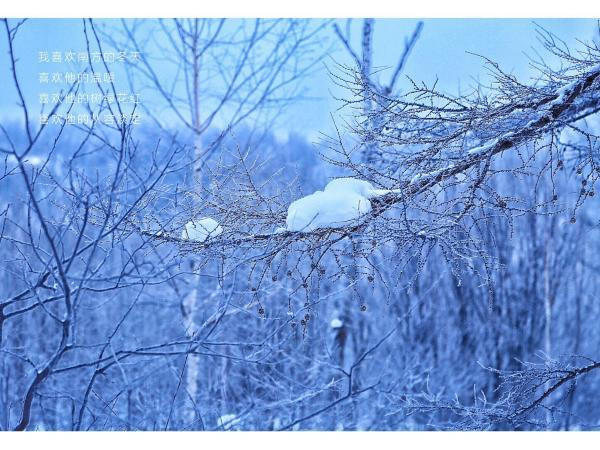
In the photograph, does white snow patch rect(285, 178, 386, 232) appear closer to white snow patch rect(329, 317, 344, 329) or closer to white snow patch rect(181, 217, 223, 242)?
white snow patch rect(181, 217, 223, 242)

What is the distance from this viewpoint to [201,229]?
2.84 meters

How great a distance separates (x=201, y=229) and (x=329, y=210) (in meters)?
0.59

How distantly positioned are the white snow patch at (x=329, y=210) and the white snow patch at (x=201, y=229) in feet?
1.11

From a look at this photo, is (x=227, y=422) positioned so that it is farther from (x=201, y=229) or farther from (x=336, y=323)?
(x=336, y=323)

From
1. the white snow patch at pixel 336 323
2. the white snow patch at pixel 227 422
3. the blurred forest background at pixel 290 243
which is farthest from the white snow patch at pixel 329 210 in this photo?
the white snow patch at pixel 336 323

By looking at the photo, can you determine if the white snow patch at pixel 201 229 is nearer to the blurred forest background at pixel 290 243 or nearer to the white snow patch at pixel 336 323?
the blurred forest background at pixel 290 243

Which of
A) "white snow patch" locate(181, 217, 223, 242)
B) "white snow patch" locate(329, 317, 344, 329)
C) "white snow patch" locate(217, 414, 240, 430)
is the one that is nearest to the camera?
"white snow patch" locate(181, 217, 223, 242)

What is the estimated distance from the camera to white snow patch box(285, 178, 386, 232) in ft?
8.69

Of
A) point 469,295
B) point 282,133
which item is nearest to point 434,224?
point 282,133

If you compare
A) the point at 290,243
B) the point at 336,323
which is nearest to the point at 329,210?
the point at 290,243

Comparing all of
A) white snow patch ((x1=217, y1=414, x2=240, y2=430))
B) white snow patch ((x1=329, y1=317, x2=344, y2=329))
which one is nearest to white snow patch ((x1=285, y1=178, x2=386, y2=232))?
white snow patch ((x1=217, y1=414, x2=240, y2=430))

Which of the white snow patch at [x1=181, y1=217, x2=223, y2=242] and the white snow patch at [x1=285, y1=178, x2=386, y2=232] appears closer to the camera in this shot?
the white snow patch at [x1=285, y1=178, x2=386, y2=232]

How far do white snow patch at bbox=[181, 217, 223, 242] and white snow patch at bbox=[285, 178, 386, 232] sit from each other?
0.34 metres

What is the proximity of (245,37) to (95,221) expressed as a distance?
3.14 m
